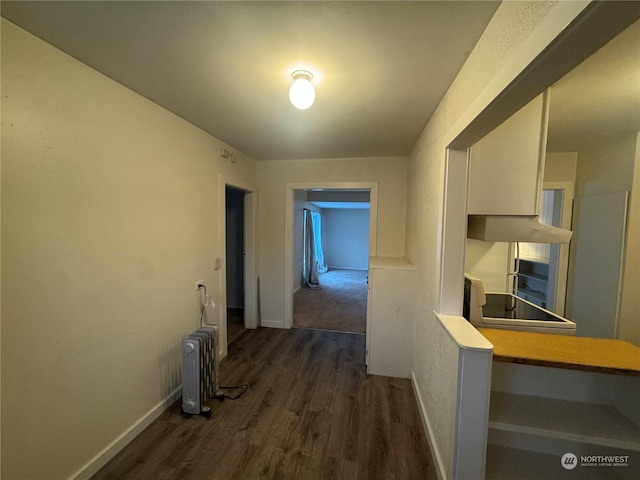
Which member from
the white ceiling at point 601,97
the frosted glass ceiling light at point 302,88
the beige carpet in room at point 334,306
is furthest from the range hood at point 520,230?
the beige carpet in room at point 334,306

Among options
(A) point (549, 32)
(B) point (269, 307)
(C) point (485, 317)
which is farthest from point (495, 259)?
(B) point (269, 307)

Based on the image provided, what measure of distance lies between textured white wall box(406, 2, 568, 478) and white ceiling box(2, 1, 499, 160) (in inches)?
4.8

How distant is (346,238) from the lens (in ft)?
28.2

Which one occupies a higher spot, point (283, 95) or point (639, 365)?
point (283, 95)

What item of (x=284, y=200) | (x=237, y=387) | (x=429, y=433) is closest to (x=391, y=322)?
(x=429, y=433)

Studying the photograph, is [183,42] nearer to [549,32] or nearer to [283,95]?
[283,95]

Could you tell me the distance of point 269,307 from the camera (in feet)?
11.6

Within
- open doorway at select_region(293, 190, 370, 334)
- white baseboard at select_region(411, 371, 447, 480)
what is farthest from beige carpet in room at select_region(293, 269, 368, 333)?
white baseboard at select_region(411, 371, 447, 480)

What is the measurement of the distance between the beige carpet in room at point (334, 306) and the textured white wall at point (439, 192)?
1628 mm

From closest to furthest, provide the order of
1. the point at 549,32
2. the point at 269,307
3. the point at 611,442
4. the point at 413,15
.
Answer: the point at 549,32
the point at 413,15
the point at 611,442
the point at 269,307

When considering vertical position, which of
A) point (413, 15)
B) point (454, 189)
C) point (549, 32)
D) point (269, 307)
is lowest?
point (269, 307)

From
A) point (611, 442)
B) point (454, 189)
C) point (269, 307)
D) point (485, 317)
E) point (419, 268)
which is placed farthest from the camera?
point (269, 307)

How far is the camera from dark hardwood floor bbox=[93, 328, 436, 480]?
1.49 m

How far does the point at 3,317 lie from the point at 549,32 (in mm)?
2217
